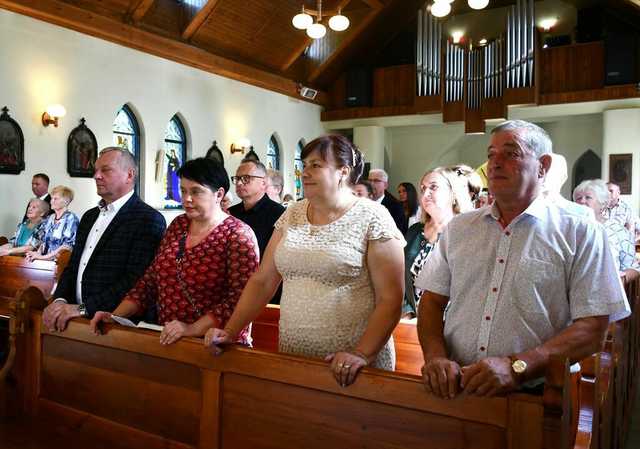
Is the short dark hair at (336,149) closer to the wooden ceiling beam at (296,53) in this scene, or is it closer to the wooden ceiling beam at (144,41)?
the wooden ceiling beam at (144,41)

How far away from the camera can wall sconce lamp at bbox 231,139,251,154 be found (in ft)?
33.0

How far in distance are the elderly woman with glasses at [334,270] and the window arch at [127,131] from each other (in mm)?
6729

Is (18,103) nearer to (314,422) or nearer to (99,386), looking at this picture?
(99,386)

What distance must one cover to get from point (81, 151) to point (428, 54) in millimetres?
6622

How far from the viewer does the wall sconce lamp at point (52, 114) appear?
698 cm

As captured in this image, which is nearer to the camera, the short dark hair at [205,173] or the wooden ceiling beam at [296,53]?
the short dark hair at [205,173]

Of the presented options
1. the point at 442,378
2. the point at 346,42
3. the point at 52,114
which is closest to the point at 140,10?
the point at 52,114

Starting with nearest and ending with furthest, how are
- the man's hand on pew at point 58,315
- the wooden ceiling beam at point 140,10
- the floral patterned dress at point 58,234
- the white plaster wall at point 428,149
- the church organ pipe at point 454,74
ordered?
the man's hand on pew at point 58,315 < the floral patterned dress at point 58,234 < the wooden ceiling beam at point 140,10 < the church organ pipe at point 454,74 < the white plaster wall at point 428,149

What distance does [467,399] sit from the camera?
1350 mm

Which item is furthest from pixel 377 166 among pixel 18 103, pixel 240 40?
pixel 18 103

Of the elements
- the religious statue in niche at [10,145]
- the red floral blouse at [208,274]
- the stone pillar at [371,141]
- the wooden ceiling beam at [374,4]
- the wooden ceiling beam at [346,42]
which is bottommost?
the red floral blouse at [208,274]

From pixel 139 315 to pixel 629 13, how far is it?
34.6 ft

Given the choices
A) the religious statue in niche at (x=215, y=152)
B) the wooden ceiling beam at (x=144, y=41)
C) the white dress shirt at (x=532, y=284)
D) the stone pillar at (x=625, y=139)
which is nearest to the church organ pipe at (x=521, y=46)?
the stone pillar at (x=625, y=139)

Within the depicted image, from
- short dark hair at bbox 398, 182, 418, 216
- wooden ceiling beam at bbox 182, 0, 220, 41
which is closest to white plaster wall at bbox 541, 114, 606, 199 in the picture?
short dark hair at bbox 398, 182, 418, 216
